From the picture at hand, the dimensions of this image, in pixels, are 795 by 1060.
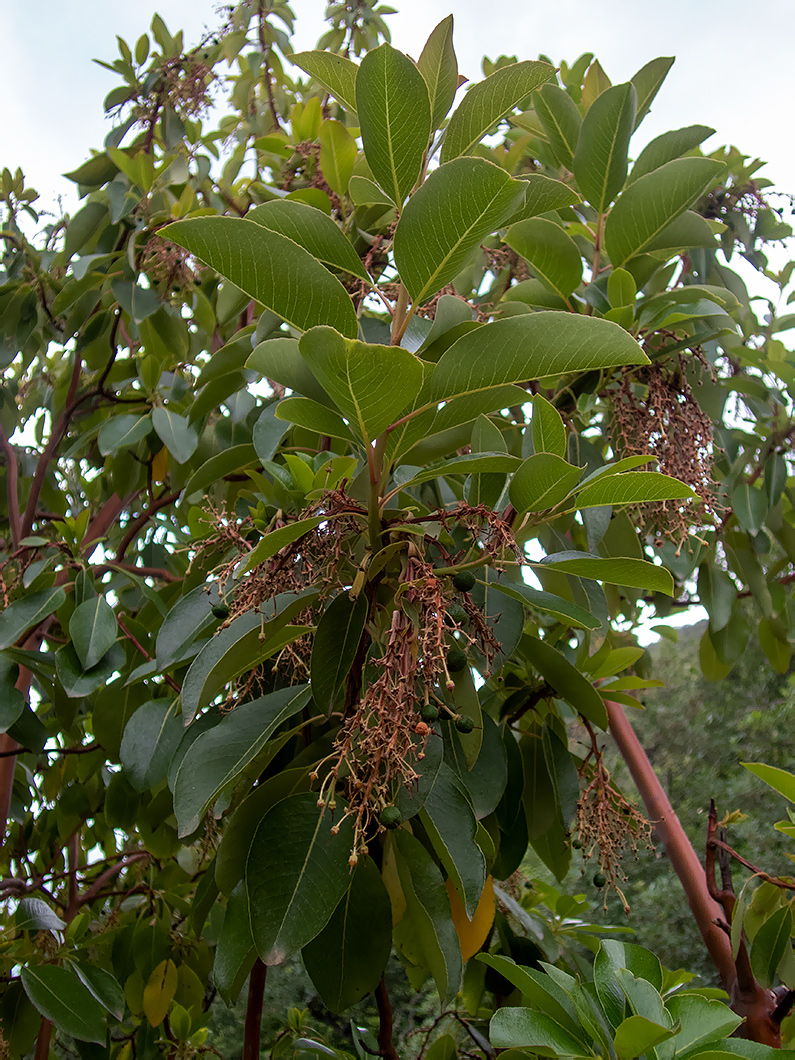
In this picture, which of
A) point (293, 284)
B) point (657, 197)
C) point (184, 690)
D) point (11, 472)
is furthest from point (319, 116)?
point (184, 690)

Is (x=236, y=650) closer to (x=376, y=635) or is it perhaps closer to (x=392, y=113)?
(x=376, y=635)

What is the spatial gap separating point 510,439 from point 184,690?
59 cm

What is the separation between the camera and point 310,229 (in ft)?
2.06

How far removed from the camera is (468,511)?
1.98 ft

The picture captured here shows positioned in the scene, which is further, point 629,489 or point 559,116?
point 559,116

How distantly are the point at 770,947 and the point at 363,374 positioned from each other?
0.77 meters

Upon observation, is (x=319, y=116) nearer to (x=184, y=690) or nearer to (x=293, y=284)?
(x=293, y=284)

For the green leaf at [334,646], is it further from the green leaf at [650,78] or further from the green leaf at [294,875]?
the green leaf at [650,78]

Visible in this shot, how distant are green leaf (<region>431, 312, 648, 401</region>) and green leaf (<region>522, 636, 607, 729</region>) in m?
0.38

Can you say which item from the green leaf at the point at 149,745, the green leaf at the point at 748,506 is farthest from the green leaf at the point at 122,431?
the green leaf at the point at 748,506

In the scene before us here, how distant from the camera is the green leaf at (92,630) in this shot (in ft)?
3.27

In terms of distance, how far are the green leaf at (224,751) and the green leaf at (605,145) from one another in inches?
28.9

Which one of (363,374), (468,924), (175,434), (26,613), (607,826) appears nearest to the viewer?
(363,374)

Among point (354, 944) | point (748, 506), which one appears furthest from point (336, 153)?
point (354, 944)
